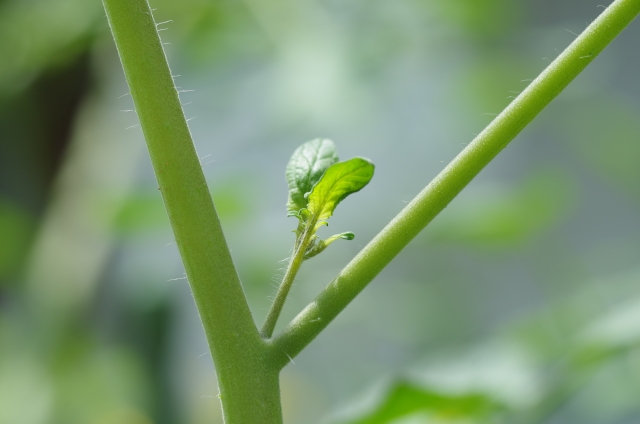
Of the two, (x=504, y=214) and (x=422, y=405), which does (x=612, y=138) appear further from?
(x=422, y=405)

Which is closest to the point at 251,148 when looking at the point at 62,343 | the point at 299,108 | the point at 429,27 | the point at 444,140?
the point at 299,108

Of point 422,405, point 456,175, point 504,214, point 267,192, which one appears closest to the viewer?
point 456,175

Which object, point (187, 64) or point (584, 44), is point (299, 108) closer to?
point (187, 64)

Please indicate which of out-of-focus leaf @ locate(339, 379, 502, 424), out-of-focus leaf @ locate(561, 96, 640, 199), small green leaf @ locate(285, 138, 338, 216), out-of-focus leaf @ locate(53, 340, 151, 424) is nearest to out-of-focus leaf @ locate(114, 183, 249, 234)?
out-of-focus leaf @ locate(53, 340, 151, 424)

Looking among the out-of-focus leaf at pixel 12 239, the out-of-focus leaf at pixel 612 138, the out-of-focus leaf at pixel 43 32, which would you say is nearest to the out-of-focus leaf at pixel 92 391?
the out-of-focus leaf at pixel 12 239

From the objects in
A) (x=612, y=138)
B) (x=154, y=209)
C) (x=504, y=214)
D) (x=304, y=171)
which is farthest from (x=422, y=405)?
(x=612, y=138)

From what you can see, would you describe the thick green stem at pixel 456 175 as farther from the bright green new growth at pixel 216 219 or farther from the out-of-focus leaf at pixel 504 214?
the out-of-focus leaf at pixel 504 214
